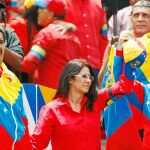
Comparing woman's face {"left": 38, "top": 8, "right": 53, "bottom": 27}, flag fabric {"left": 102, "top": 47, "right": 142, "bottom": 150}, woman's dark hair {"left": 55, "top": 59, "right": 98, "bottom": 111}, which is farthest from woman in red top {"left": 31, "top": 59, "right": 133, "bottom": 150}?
woman's face {"left": 38, "top": 8, "right": 53, "bottom": 27}

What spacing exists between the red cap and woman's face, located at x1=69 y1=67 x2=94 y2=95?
2034 mm

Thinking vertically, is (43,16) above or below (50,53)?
above

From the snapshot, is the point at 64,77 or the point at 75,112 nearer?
the point at 75,112

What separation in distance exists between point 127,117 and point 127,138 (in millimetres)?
175

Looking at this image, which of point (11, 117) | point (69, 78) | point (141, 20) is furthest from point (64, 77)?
point (141, 20)

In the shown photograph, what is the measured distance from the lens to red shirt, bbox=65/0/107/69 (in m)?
9.41

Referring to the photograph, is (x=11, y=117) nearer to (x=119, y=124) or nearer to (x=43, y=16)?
(x=119, y=124)

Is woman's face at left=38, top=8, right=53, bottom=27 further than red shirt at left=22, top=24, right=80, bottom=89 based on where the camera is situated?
Yes

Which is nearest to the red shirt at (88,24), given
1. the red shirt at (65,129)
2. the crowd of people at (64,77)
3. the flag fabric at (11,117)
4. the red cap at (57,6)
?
the crowd of people at (64,77)

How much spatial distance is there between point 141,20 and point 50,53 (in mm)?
1408

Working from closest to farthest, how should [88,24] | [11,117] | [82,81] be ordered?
[11,117]
[82,81]
[88,24]

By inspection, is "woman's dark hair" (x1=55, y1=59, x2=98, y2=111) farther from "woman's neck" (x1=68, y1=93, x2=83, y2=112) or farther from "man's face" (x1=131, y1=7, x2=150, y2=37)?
"man's face" (x1=131, y1=7, x2=150, y2=37)

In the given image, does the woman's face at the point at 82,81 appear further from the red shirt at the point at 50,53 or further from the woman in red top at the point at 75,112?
the red shirt at the point at 50,53

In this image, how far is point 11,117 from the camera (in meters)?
6.45
